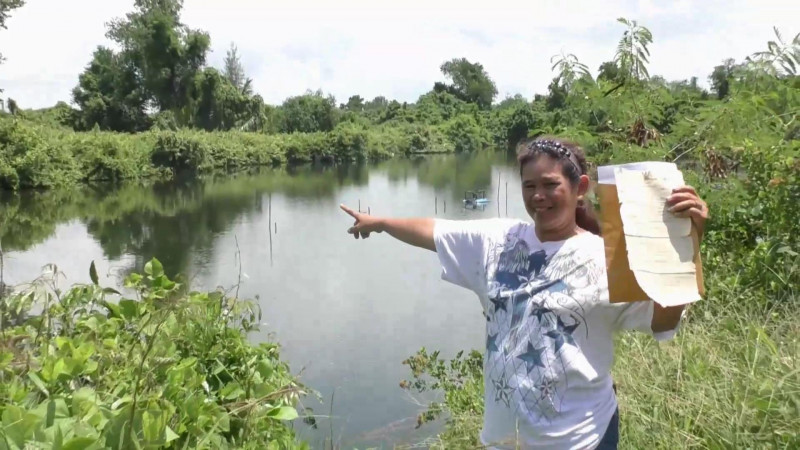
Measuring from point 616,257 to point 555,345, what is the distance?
222 mm

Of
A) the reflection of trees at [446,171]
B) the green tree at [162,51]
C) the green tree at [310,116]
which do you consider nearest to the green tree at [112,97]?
the green tree at [162,51]

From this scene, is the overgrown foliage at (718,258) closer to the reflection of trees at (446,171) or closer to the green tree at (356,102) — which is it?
the reflection of trees at (446,171)

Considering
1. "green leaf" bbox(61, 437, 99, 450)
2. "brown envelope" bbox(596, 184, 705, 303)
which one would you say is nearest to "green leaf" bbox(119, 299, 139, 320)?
"green leaf" bbox(61, 437, 99, 450)

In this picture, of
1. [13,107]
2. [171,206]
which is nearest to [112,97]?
[13,107]

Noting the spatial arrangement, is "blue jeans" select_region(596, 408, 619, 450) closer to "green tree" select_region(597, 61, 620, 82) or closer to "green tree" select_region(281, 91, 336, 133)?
"green tree" select_region(597, 61, 620, 82)

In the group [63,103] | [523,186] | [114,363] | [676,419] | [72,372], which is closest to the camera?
[72,372]

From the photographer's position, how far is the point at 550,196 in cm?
131

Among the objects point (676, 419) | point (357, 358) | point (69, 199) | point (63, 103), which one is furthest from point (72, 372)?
point (63, 103)

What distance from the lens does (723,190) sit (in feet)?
11.2

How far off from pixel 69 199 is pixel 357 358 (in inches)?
637

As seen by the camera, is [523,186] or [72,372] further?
[523,186]

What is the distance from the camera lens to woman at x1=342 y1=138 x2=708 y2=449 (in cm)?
122

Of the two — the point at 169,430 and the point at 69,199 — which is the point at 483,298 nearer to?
the point at 169,430

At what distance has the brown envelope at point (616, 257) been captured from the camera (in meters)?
1.10
